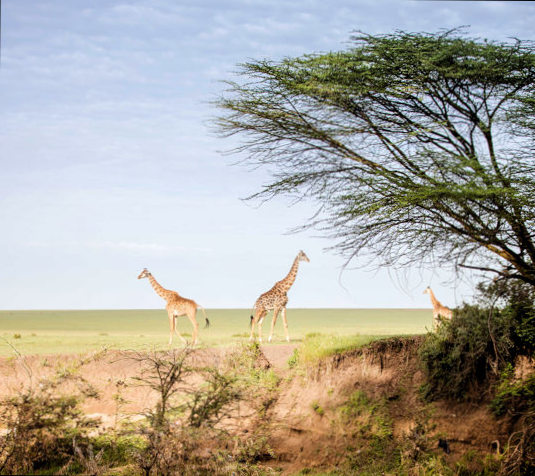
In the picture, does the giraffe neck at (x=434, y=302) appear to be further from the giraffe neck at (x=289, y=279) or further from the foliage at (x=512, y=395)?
the foliage at (x=512, y=395)

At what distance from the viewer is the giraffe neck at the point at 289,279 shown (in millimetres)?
17219

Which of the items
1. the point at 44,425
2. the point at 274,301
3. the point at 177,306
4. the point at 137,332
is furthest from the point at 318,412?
the point at 137,332

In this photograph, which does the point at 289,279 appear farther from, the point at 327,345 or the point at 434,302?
the point at 327,345

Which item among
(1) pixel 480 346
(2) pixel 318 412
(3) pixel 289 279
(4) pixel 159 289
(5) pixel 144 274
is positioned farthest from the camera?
(5) pixel 144 274

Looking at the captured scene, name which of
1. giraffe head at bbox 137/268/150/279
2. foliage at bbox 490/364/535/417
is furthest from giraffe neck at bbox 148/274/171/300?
foliage at bbox 490/364/535/417

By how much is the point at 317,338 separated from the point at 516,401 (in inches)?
149

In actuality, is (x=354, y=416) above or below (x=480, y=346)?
below

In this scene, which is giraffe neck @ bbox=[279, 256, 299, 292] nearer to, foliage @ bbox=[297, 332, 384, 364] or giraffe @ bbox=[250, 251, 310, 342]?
giraffe @ bbox=[250, 251, 310, 342]

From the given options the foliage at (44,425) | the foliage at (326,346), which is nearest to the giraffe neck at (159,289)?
the foliage at (326,346)

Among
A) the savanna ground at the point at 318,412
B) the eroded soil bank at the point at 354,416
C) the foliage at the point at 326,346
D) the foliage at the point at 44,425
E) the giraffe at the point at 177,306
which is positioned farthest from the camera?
the giraffe at the point at 177,306

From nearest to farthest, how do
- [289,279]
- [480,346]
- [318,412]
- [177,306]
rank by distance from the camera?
1. [480,346]
2. [318,412]
3. [289,279]
4. [177,306]

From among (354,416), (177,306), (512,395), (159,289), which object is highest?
(159,289)

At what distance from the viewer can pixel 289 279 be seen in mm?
17359

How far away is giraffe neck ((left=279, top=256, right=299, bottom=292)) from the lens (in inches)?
678
